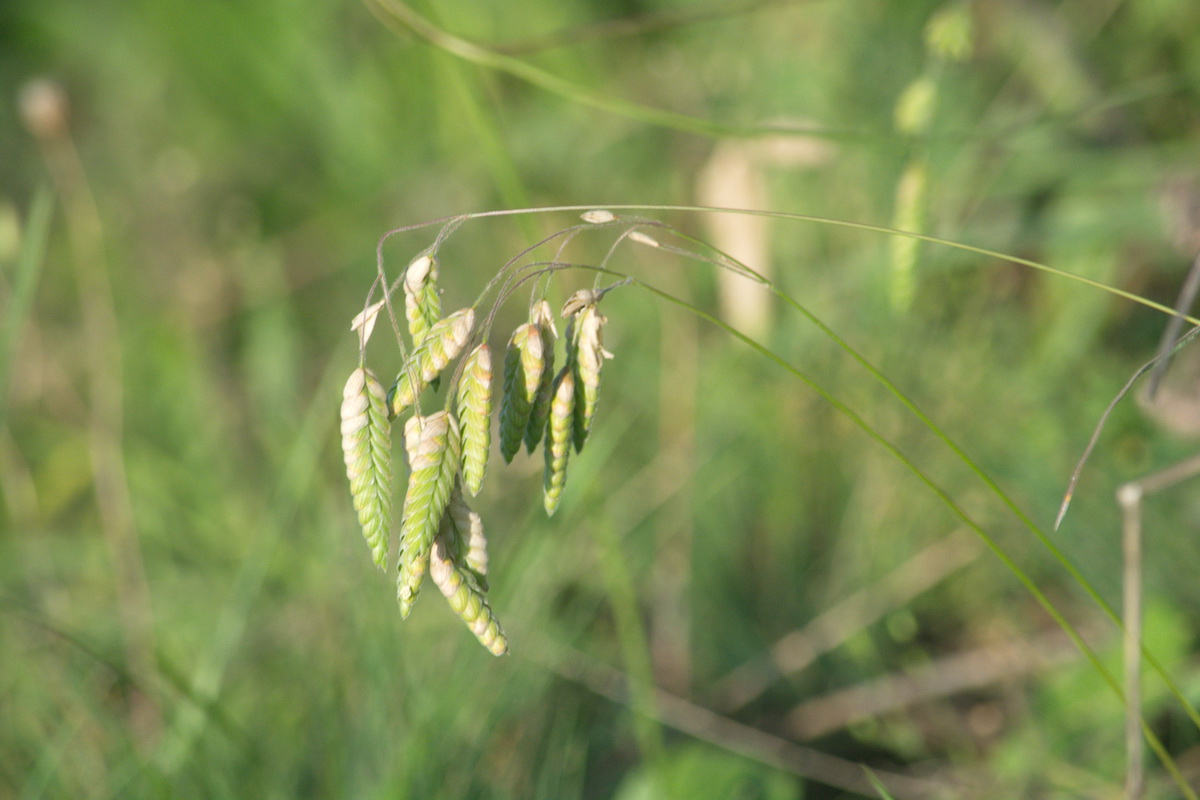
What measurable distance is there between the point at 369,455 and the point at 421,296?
12 centimetres

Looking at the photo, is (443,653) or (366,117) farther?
(366,117)

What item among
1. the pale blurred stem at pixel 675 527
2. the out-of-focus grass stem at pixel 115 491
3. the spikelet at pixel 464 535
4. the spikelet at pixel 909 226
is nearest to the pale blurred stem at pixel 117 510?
the out-of-focus grass stem at pixel 115 491

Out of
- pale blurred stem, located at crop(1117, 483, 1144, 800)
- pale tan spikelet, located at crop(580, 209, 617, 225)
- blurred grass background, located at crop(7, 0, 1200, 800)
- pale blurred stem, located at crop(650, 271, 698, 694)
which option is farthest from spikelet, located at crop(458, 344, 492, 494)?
pale blurred stem, located at crop(650, 271, 698, 694)

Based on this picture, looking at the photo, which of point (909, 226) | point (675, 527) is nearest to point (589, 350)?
point (909, 226)

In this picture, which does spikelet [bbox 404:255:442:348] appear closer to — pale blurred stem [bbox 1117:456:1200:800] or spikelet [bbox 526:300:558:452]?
spikelet [bbox 526:300:558:452]

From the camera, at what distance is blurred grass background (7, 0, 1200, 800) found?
1024 mm

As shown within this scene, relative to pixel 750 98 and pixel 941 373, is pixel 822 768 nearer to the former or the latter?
pixel 941 373

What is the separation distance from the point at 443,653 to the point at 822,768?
1.57 feet

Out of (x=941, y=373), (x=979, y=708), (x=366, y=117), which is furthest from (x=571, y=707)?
(x=366, y=117)

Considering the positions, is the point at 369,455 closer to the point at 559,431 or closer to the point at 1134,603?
the point at 559,431

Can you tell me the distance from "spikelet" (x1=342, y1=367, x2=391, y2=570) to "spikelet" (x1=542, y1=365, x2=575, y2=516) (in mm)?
103

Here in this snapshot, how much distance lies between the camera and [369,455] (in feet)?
1.91

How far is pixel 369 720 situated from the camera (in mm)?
1021

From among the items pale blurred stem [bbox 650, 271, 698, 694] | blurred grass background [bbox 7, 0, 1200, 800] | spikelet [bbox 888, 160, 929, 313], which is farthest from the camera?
pale blurred stem [bbox 650, 271, 698, 694]
